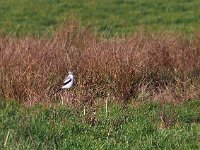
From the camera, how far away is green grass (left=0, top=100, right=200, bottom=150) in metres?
6.67

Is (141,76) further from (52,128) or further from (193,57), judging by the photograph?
(52,128)

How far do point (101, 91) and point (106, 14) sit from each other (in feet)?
33.8

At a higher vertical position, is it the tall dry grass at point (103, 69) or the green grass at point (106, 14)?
the tall dry grass at point (103, 69)

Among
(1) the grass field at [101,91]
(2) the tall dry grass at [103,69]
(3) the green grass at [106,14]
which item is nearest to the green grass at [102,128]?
(1) the grass field at [101,91]

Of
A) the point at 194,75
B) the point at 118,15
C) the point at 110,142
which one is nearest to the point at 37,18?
the point at 118,15

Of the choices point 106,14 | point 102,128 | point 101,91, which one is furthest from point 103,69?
point 106,14

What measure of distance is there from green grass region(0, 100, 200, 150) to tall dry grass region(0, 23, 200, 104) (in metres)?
0.48

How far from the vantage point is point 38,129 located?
281 inches

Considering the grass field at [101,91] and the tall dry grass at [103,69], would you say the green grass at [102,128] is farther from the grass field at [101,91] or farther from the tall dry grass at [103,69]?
the tall dry grass at [103,69]

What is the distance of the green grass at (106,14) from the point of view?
682 inches

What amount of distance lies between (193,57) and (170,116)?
3.02 meters

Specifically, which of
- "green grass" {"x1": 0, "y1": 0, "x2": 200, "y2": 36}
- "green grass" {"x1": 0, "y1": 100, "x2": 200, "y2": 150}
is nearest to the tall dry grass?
"green grass" {"x1": 0, "y1": 100, "x2": 200, "y2": 150}

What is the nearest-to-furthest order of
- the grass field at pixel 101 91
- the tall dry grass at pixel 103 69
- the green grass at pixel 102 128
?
the green grass at pixel 102 128
the grass field at pixel 101 91
the tall dry grass at pixel 103 69

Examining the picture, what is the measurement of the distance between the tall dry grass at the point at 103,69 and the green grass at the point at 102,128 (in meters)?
0.48
